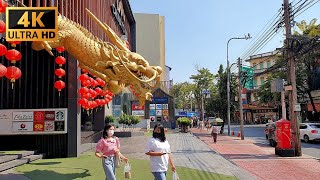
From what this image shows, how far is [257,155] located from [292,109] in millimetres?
2807

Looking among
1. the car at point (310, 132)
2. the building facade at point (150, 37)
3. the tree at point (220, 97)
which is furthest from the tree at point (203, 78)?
the car at point (310, 132)

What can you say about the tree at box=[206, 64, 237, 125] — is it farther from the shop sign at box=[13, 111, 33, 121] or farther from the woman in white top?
the woman in white top

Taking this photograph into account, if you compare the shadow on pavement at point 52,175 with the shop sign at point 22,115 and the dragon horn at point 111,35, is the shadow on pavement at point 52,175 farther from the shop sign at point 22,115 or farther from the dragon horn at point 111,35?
the shop sign at point 22,115

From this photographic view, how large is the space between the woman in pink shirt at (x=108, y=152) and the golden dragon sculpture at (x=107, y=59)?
3.27m

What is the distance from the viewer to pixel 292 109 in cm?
1677

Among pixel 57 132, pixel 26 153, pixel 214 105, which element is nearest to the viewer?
pixel 26 153

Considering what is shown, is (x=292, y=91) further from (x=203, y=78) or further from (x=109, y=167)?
(x=203, y=78)

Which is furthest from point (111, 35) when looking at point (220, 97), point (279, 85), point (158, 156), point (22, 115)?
point (220, 97)

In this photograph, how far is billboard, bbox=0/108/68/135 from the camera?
15.0 m

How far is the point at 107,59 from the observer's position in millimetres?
11227

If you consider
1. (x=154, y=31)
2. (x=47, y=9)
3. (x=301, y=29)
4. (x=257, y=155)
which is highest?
(x=154, y=31)

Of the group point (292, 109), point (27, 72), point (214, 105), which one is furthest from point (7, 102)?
point (214, 105)

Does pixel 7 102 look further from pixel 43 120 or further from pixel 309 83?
pixel 309 83

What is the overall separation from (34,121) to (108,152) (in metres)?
8.13
